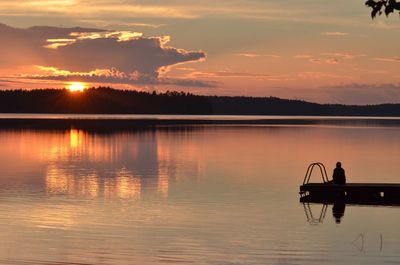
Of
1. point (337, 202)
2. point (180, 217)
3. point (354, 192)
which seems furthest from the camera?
point (354, 192)

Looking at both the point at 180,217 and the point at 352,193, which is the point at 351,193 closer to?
the point at 352,193

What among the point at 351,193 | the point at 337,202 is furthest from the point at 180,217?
the point at 351,193

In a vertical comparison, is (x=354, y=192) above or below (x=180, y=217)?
above

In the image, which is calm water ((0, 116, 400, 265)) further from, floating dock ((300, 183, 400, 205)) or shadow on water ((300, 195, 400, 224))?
floating dock ((300, 183, 400, 205))

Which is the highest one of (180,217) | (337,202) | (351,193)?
(351,193)

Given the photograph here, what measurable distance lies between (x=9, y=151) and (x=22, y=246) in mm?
49508

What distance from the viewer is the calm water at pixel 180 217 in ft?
74.0

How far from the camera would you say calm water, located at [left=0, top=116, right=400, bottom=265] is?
74.0 ft

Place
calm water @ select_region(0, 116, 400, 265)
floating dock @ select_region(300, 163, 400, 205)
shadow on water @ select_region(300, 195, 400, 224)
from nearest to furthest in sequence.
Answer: calm water @ select_region(0, 116, 400, 265) < shadow on water @ select_region(300, 195, 400, 224) < floating dock @ select_region(300, 163, 400, 205)

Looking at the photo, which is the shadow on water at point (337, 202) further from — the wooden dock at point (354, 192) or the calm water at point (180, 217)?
the calm water at point (180, 217)

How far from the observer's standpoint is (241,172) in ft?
168

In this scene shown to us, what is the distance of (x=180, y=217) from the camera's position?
97.7 feet

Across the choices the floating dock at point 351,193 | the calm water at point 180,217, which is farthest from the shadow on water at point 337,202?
the calm water at point 180,217

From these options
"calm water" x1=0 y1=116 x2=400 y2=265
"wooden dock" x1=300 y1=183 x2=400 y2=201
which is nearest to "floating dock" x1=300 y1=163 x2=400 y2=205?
"wooden dock" x1=300 y1=183 x2=400 y2=201
